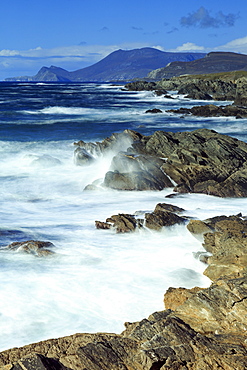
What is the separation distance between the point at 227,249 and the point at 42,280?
4.35 meters

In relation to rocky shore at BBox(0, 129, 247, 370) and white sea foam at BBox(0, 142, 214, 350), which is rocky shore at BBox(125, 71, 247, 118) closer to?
rocky shore at BBox(0, 129, 247, 370)

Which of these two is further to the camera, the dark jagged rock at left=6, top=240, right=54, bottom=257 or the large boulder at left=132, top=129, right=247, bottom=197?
the large boulder at left=132, top=129, right=247, bottom=197

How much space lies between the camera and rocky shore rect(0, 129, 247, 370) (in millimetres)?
5695

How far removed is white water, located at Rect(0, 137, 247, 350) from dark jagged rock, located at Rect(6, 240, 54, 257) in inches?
9.0

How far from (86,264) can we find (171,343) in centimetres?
507

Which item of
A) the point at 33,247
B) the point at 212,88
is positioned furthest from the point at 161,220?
the point at 212,88

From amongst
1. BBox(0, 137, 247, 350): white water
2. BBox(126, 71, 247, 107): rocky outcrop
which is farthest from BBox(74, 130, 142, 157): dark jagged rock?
BBox(126, 71, 247, 107): rocky outcrop

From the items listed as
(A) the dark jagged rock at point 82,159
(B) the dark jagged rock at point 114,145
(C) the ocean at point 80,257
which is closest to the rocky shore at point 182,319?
(C) the ocean at point 80,257

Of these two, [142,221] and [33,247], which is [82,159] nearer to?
[142,221]

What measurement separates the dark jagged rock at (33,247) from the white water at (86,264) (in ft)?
0.75

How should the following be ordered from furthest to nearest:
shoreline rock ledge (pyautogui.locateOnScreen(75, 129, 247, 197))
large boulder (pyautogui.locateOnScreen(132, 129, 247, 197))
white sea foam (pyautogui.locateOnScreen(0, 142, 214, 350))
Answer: shoreline rock ledge (pyautogui.locateOnScreen(75, 129, 247, 197))
large boulder (pyautogui.locateOnScreen(132, 129, 247, 197))
white sea foam (pyautogui.locateOnScreen(0, 142, 214, 350))

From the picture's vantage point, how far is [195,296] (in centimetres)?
750

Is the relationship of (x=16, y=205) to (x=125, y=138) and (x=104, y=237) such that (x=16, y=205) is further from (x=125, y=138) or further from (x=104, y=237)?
(x=125, y=138)

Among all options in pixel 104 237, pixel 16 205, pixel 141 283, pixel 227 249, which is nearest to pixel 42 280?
pixel 141 283
